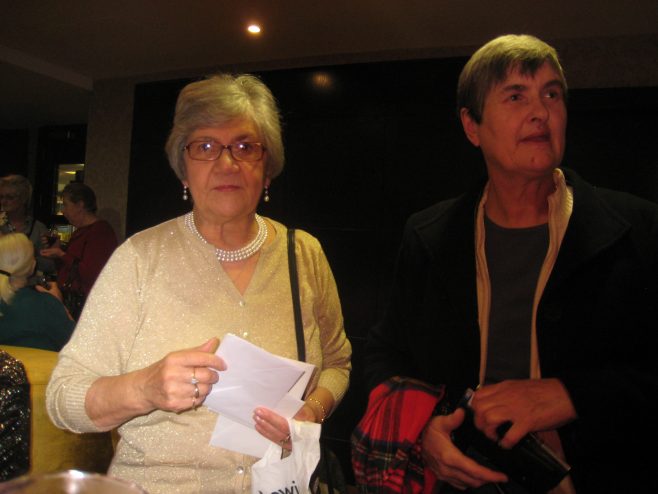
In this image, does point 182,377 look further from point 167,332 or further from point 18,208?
point 18,208

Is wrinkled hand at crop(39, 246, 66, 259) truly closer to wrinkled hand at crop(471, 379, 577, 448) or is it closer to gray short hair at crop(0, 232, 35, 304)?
gray short hair at crop(0, 232, 35, 304)

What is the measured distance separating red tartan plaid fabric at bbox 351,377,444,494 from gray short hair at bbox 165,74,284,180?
0.79m

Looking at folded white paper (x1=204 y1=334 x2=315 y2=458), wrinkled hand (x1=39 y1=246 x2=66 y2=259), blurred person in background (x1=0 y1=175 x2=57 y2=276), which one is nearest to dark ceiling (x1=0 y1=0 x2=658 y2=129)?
blurred person in background (x1=0 y1=175 x2=57 y2=276)

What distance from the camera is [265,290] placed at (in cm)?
134

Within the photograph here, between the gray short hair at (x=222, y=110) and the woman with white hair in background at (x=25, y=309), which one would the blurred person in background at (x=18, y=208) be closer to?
the woman with white hair in background at (x=25, y=309)

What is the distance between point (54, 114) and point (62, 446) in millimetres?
7806

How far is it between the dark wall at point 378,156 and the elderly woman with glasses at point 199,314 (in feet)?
9.15

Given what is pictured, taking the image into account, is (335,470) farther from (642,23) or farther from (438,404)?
(642,23)

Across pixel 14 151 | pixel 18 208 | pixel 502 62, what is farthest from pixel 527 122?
pixel 14 151

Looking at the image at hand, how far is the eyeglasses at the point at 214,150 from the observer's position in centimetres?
133

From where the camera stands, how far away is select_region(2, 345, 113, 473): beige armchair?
137cm

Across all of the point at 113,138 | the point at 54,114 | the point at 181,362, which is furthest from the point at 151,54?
the point at 181,362

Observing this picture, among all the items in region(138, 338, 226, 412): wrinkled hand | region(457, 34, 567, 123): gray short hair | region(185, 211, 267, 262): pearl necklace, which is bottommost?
region(138, 338, 226, 412): wrinkled hand

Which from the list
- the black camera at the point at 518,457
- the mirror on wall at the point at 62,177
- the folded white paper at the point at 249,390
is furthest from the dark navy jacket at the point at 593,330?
the mirror on wall at the point at 62,177
